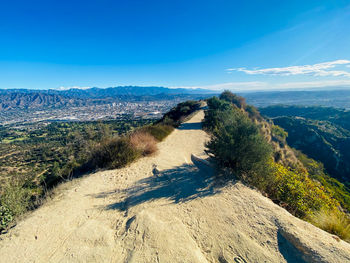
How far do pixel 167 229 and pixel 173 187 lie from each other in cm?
206

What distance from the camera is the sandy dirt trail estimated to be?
2924 millimetres

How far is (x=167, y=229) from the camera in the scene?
3443mm

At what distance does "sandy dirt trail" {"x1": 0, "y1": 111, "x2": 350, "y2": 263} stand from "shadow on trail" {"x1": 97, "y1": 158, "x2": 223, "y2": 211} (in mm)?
36

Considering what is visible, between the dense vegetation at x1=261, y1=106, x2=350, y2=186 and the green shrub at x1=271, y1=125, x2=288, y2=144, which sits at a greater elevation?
the green shrub at x1=271, y1=125, x2=288, y2=144

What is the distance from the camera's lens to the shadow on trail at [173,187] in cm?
485

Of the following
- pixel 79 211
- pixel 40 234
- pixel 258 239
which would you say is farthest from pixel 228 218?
pixel 40 234

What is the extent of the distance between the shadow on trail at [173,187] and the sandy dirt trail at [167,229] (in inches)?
1.4

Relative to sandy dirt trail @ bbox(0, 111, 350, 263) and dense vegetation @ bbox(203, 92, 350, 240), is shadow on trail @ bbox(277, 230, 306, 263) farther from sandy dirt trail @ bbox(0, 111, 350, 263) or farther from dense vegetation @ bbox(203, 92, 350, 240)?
dense vegetation @ bbox(203, 92, 350, 240)

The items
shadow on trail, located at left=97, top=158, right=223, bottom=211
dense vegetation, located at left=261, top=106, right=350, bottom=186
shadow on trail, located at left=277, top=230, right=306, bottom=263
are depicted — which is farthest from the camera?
dense vegetation, located at left=261, top=106, right=350, bottom=186

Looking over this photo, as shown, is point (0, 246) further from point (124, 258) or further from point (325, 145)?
point (325, 145)

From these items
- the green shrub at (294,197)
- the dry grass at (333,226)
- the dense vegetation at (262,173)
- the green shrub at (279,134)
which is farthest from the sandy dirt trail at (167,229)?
the green shrub at (279,134)

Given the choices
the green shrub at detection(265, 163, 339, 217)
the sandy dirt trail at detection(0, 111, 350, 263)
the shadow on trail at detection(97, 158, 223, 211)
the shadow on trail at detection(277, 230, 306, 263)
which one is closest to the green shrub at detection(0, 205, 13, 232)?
the sandy dirt trail at detection(0, 111, 350, 263)

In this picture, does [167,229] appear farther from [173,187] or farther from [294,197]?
[294,197]

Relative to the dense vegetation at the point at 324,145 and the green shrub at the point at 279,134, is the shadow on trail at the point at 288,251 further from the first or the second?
the dense vegetation at the point at 324,145
